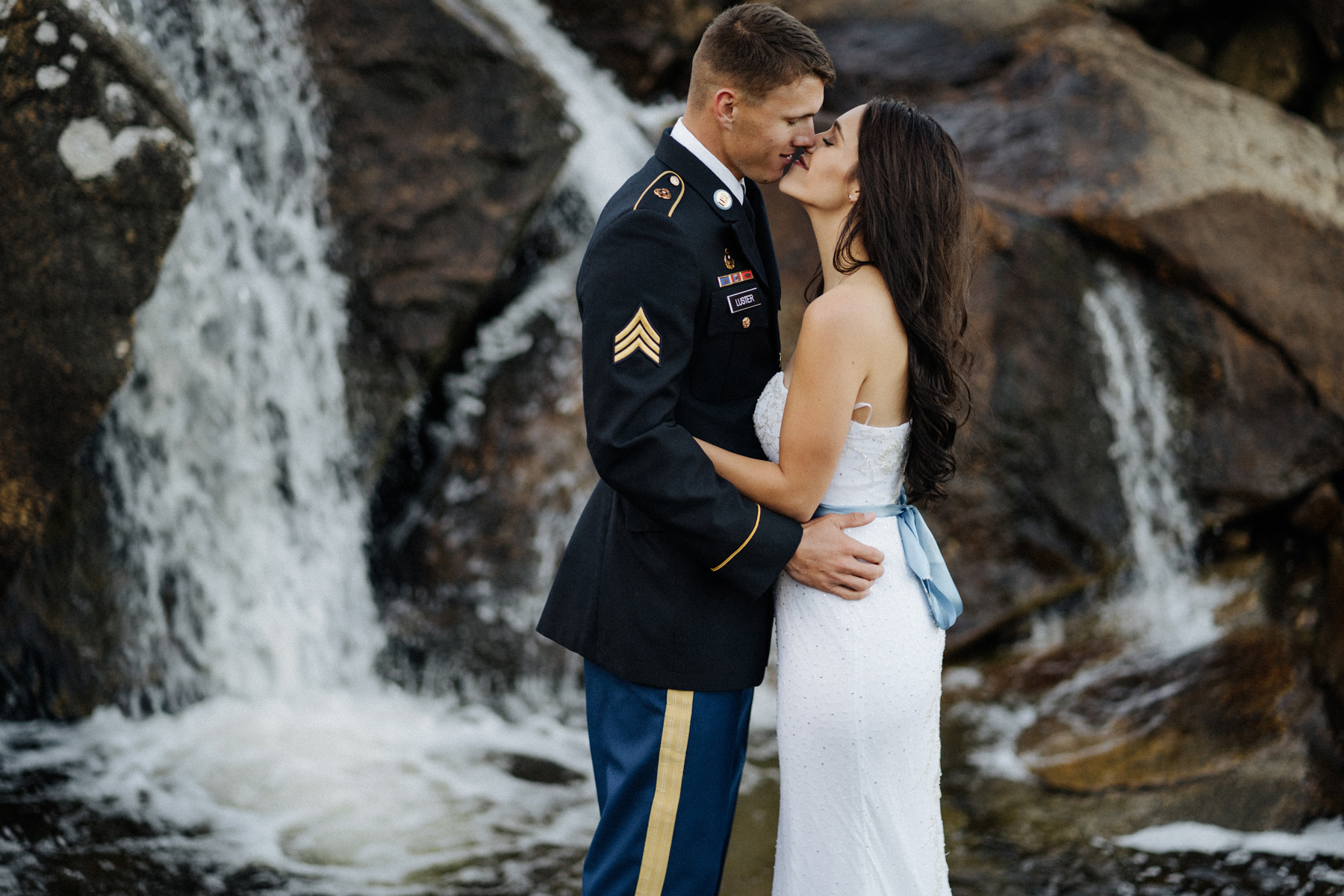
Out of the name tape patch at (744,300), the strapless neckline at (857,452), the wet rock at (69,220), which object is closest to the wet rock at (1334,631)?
the strapless neckline at (857,452)

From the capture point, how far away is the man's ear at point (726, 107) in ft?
6.56

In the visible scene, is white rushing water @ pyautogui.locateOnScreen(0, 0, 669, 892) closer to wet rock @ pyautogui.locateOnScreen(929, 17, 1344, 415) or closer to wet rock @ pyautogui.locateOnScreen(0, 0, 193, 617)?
wet rock @ pyautogui.locateOnScreen(0, 0, 193, 617)

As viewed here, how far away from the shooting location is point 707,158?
2.03 meters

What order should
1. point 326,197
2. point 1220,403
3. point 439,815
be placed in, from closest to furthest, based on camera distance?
1. point 439,815
2. point 326,197
3. point 1220,403

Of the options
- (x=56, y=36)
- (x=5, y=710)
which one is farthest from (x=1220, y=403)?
(x=5, y=710)

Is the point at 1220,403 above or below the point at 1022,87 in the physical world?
below

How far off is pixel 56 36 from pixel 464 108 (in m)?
1.63

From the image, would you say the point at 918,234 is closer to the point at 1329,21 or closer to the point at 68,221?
the point at 68,221

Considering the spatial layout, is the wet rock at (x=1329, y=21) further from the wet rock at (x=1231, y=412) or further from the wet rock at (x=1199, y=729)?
the wet rock at (x=1199, y=729)

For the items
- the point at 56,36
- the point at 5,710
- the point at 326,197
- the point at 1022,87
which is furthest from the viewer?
the point at 1022,87

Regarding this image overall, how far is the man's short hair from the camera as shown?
1.96m

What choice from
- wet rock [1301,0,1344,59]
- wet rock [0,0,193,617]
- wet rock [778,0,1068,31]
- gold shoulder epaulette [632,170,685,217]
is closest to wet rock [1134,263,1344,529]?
wet rock [778,0,1068,31]

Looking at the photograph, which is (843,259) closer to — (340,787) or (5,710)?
(340,787)

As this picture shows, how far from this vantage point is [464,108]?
4508mm
